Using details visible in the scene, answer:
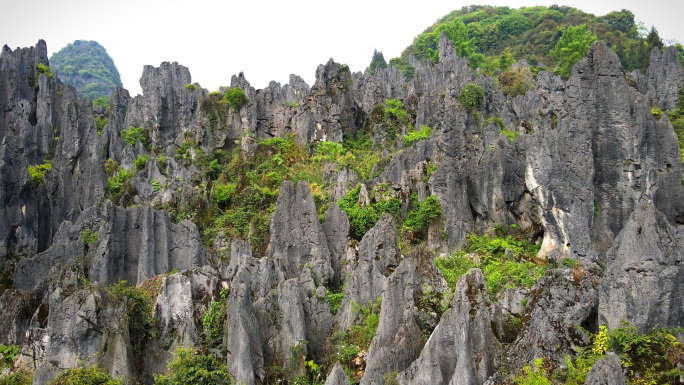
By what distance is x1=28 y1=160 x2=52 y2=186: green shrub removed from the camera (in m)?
36.4

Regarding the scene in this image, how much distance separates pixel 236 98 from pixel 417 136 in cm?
1204

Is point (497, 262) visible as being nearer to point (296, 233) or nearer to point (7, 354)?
point (296, 233)

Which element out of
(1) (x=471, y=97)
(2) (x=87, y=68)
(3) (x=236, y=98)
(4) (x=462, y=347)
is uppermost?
(2) (x=87, y=68)

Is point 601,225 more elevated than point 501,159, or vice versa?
point 501,159

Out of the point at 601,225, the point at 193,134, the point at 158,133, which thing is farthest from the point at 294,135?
the point at 601,225

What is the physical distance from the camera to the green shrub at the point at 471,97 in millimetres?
35938

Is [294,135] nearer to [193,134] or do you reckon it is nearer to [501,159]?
[193,134]

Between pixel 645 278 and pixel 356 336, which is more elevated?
pixel 645 278

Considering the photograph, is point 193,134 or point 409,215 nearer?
point 409,215

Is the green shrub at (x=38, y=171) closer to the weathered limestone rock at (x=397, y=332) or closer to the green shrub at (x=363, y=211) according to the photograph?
the green shrub at (x=363, y=211)

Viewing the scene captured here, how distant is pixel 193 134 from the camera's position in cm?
3988

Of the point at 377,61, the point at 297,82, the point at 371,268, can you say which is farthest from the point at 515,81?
the point at 371,268

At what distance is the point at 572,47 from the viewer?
59812mm

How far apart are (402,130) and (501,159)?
38.4 feet
